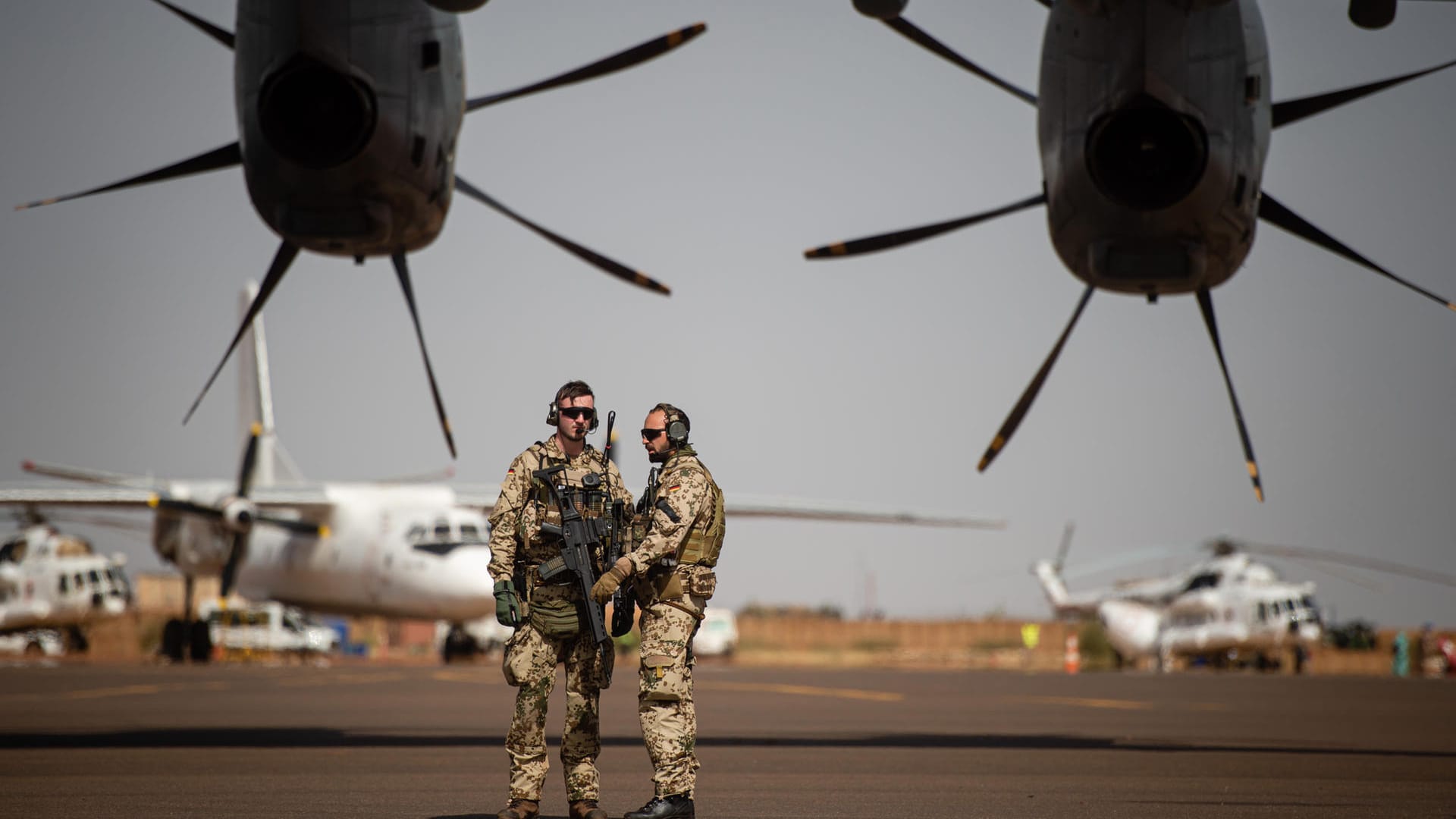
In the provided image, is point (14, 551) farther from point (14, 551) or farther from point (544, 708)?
point (544, 708)

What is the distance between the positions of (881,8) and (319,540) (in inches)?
1057

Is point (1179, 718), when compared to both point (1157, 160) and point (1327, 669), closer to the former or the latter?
point (1157, 160)

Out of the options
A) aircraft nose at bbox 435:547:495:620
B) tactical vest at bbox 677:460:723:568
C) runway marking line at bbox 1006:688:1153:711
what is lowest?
runway marking line at bbox 1006:688:1153:711

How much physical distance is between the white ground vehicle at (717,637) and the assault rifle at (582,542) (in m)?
42.0

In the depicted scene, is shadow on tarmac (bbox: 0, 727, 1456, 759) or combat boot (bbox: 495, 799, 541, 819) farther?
shadow on tarmac (bbox: 0, 727, 1456, 759)

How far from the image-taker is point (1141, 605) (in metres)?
44.4

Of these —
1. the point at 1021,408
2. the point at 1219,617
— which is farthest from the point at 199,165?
the point at 1219,617

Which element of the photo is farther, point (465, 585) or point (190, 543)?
point (190, 543)

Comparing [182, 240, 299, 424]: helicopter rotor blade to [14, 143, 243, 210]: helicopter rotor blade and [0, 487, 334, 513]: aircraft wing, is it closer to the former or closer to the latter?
[14, 143, 243, 210]: helicopter rotor blade

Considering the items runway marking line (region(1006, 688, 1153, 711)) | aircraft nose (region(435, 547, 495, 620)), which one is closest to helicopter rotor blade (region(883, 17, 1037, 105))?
runway marking line (region(1006, 688, 1153, 711))

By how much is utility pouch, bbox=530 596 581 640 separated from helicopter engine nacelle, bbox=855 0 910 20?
311 cm

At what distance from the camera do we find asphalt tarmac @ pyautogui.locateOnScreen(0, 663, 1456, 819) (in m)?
7.94

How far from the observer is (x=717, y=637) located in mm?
49688

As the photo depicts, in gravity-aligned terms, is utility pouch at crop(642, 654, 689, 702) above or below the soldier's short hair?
below
